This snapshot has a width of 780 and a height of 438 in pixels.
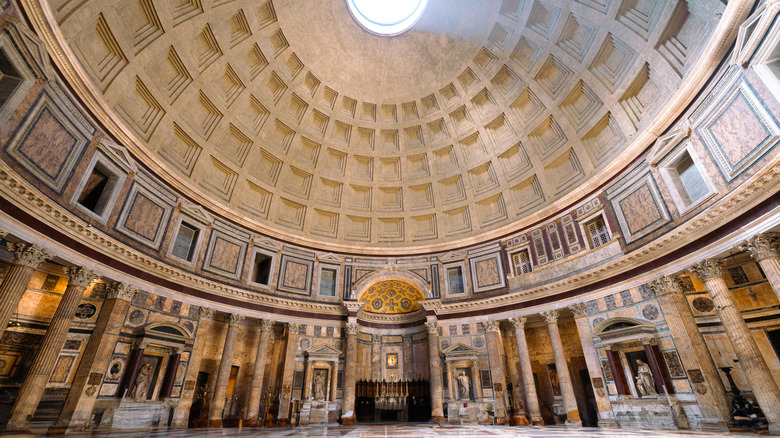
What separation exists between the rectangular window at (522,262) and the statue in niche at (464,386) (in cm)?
724

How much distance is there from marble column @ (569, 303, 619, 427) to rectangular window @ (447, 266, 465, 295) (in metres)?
7.21

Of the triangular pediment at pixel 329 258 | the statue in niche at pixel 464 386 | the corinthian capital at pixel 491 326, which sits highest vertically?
the triangular pediment at pixel 329 258

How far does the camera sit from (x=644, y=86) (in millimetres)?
16438

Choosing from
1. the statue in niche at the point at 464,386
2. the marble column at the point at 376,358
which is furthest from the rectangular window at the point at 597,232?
the marble column at the point at 376,358

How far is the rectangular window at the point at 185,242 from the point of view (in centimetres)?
1767

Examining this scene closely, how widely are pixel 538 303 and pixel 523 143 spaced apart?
1055 cm

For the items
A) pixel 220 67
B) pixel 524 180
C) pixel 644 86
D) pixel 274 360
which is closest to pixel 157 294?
pixel 274 360

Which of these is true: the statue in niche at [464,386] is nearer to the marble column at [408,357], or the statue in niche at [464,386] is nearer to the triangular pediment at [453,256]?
the marble column at [408,357]

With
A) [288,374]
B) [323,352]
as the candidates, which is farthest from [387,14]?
[288,374]

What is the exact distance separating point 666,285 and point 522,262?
7.94m

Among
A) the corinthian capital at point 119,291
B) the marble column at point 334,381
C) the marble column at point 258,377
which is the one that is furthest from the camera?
the marble column at point 334,381

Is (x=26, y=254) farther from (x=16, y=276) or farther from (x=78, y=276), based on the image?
(x=78, y=276)

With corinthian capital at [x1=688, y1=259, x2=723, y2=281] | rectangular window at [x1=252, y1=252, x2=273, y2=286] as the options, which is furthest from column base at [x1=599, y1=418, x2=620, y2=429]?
rectangular window at [x1=252, y1=252, x2=273, y2=286]

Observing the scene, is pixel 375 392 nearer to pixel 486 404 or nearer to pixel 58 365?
pixel 486 404
